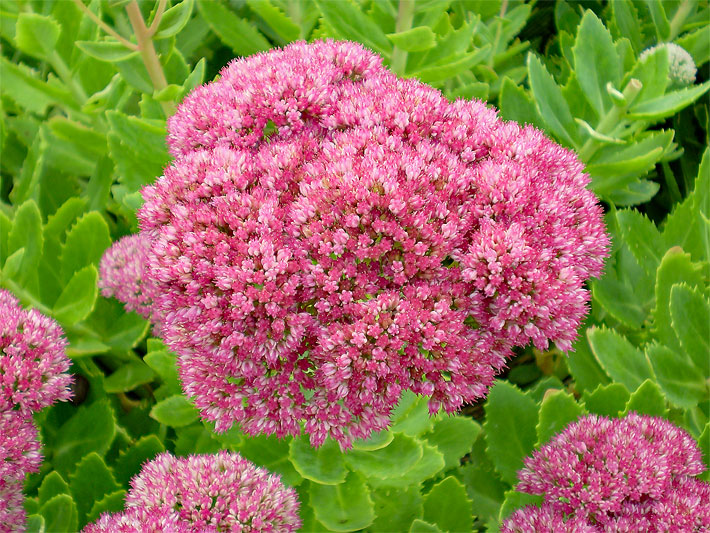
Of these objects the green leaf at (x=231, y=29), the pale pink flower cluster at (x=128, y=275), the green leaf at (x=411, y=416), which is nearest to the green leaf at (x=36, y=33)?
the green leaf at (x=231, y=29)

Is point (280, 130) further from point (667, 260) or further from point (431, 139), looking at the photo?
point (667, 260)

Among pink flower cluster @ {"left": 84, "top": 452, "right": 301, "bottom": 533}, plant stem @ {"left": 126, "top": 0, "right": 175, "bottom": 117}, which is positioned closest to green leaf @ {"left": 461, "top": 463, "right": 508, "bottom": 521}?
pink flower cluster @ {"left": 84, "top": 452, "right": 301, "bottom": 533}

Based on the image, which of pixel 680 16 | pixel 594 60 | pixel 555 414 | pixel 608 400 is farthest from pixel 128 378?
pixel 680 16

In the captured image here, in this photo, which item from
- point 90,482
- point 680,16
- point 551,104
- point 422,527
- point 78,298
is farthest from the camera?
point 680,16

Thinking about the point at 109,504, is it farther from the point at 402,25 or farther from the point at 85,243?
the point at 402,25

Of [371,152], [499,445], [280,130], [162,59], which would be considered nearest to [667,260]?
[499,445]

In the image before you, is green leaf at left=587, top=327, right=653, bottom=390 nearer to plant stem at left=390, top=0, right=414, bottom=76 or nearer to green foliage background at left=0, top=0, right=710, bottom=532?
green foliage background at left=0, top=0, right=710, bottom=532
